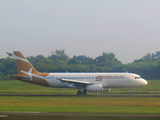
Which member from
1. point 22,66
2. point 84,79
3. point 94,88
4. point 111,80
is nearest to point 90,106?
point 94,88

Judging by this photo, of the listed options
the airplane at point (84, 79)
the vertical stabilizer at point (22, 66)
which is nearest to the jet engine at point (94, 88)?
the airplane at point (84, 79)

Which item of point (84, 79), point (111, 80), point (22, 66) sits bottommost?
point (111, 80)

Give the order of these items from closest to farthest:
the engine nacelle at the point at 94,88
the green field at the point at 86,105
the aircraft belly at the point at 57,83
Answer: the green field at the point at 86,105, the engine nacelle at the point at 94,88, the aircraft belly at the point at 57,83

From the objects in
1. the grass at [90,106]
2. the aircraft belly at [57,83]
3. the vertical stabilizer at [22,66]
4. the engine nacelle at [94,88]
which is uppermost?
the vertical stabilizer at [22,66]

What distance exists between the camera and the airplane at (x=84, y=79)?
4574 cm

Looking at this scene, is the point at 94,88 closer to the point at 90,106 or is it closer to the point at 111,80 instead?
the point at 111,80

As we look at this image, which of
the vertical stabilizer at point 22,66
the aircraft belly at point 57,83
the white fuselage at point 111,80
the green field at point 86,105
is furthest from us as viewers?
the vertical stabilizer at point 22,66

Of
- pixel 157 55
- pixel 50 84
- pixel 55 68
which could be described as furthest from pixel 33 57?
pixel 157 55

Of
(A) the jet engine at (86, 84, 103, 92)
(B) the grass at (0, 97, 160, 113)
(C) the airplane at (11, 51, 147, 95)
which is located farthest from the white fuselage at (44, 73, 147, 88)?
(B) the grass at (0, 97, 160, 113)

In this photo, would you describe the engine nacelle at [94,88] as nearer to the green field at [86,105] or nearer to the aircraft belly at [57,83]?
the aircraft belly at [57,83]

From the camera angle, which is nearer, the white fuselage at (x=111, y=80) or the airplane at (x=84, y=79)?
the airplane at (x=84, y=79)

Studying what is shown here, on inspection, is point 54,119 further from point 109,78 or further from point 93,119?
point 109,78

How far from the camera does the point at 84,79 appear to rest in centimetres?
4731

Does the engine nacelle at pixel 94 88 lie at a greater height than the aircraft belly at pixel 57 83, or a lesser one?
lesser
